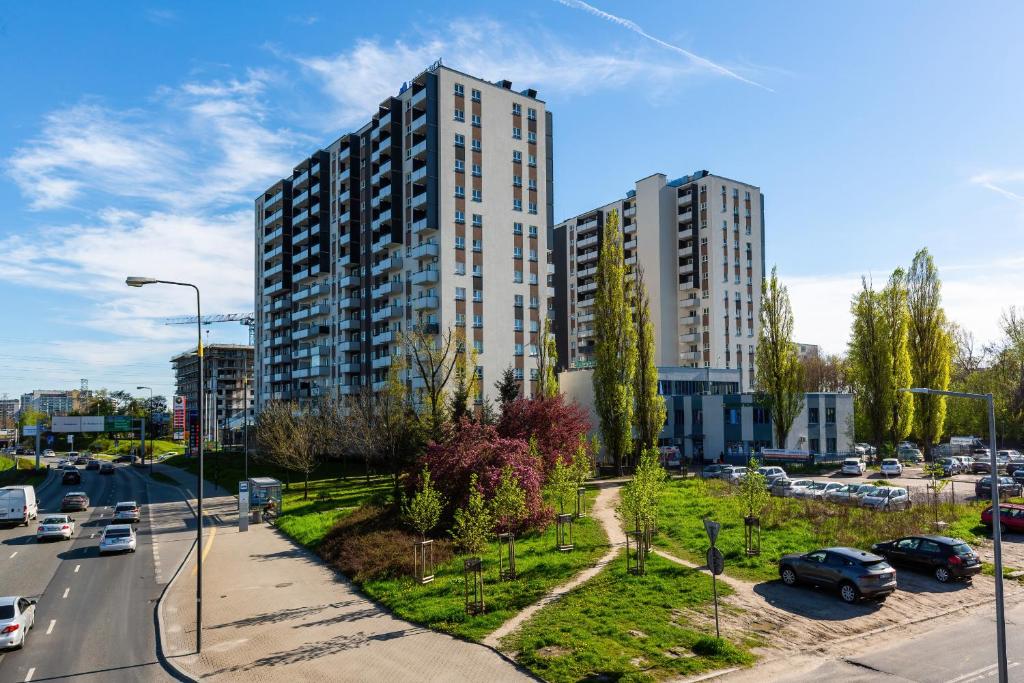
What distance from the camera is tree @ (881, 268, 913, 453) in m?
65.2

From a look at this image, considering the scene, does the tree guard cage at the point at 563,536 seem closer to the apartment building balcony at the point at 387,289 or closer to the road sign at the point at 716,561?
the road sign at the point at 716,561

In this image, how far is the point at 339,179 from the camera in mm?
84750

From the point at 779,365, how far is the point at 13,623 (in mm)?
60487

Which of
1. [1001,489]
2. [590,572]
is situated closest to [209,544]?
[590,572]

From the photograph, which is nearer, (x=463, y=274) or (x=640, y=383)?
(x=640, y=383)

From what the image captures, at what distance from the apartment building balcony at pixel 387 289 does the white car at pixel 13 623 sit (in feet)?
174

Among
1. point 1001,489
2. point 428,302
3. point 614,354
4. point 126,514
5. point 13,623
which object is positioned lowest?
point 126,514

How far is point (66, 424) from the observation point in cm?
9912

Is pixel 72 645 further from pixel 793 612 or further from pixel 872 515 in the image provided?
pixel 872 515

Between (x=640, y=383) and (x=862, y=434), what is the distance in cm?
3548

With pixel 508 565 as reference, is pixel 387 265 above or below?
above

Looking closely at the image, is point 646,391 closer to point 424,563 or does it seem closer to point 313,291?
point 424,563

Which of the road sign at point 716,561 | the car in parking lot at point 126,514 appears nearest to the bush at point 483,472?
the road sign at point 716,561

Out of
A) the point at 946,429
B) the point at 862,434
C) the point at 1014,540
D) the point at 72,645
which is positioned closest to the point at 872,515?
the point at 1014,540
